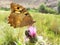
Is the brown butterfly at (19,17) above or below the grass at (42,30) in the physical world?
above

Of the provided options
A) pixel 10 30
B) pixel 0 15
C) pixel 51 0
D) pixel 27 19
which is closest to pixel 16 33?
pixel 10 30

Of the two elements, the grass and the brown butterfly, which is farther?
the grass

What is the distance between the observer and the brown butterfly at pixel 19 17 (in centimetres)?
226

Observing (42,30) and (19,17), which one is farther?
(42,30)

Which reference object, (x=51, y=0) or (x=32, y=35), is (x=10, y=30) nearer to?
(x=32, y=35)

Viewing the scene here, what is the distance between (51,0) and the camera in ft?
76.8

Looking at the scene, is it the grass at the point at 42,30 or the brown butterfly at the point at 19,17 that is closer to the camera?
the brown butterfly at the point at 19,17

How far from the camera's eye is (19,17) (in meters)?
2.31

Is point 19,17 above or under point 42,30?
above

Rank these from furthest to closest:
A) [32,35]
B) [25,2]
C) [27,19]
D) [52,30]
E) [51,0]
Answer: [51,0]
[25,2]
[52,30]
[27,19]
[32,35]

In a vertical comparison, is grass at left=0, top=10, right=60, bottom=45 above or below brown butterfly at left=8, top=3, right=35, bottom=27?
below

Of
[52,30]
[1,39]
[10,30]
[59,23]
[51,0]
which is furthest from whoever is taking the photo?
[51,0]

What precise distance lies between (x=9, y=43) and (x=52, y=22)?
348cm

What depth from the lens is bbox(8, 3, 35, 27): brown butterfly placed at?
226cm
